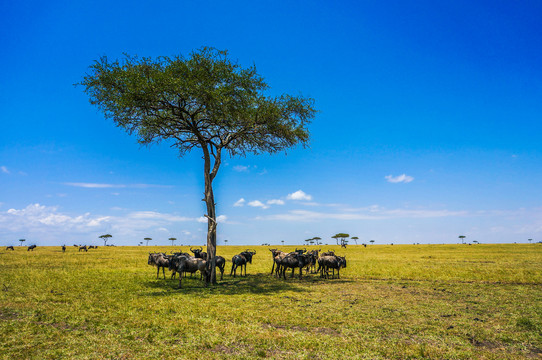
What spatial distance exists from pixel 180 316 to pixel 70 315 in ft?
13.8

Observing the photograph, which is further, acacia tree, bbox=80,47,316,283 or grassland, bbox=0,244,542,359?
acacia tree, bbox=80,47,316,283

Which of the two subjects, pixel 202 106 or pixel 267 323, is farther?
pixel 202 106

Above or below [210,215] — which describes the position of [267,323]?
below

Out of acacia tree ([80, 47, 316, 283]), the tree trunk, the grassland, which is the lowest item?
the grassland

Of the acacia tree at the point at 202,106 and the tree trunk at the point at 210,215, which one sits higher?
the acacia tree at the point at 202,106

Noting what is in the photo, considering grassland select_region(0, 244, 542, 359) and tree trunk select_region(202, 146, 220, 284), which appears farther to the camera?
tree trunk select_region(202, 146, 220, 284)

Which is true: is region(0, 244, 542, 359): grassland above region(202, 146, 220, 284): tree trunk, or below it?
below

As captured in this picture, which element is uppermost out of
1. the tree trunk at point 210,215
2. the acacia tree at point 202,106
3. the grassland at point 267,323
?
the acacia tree at point 202,106

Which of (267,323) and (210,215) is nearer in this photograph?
(267,323)

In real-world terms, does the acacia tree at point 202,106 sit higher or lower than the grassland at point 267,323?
higher

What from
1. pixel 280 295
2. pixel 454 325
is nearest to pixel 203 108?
pixel 280 295

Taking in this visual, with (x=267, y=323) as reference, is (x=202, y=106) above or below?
above

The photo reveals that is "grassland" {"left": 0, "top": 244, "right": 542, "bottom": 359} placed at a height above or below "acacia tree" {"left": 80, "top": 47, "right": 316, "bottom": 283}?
below

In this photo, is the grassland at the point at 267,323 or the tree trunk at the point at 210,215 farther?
the tree trunk at the point at 210,215
